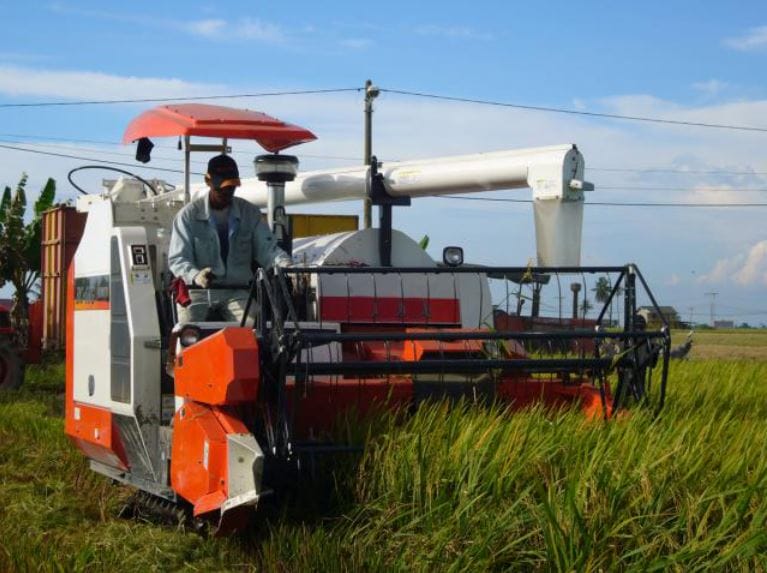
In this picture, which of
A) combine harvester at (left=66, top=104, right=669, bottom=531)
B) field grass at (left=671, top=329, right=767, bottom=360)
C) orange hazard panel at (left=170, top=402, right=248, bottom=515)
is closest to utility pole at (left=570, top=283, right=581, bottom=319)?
combine harvester at (left=66, top=104, right=669, bottom=531)

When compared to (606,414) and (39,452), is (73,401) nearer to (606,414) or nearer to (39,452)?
(39,452)

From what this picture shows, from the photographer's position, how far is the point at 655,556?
4.95 m

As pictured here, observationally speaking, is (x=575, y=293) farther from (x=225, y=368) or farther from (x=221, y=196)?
(x=225, y=368)

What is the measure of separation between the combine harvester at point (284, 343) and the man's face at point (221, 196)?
36 cm

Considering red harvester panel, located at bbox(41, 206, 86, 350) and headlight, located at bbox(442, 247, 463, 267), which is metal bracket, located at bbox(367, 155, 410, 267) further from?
red harvester panel, located at bbox(41, 206, 86, 350)

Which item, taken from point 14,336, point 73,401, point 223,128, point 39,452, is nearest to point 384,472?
point 223,128

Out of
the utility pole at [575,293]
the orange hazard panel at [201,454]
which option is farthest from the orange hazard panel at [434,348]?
the orange hazard panel at [201,454]

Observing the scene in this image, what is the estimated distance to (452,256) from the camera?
8891 millimetres

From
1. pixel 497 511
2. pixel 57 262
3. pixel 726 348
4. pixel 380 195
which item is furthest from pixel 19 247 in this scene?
pixel 726 348

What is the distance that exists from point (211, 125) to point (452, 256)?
210 centimetres

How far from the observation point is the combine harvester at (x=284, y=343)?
6.29 meters

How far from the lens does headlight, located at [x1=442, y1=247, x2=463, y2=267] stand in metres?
8.86

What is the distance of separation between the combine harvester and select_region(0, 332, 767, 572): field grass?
286mm

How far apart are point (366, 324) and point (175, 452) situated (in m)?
1.87
